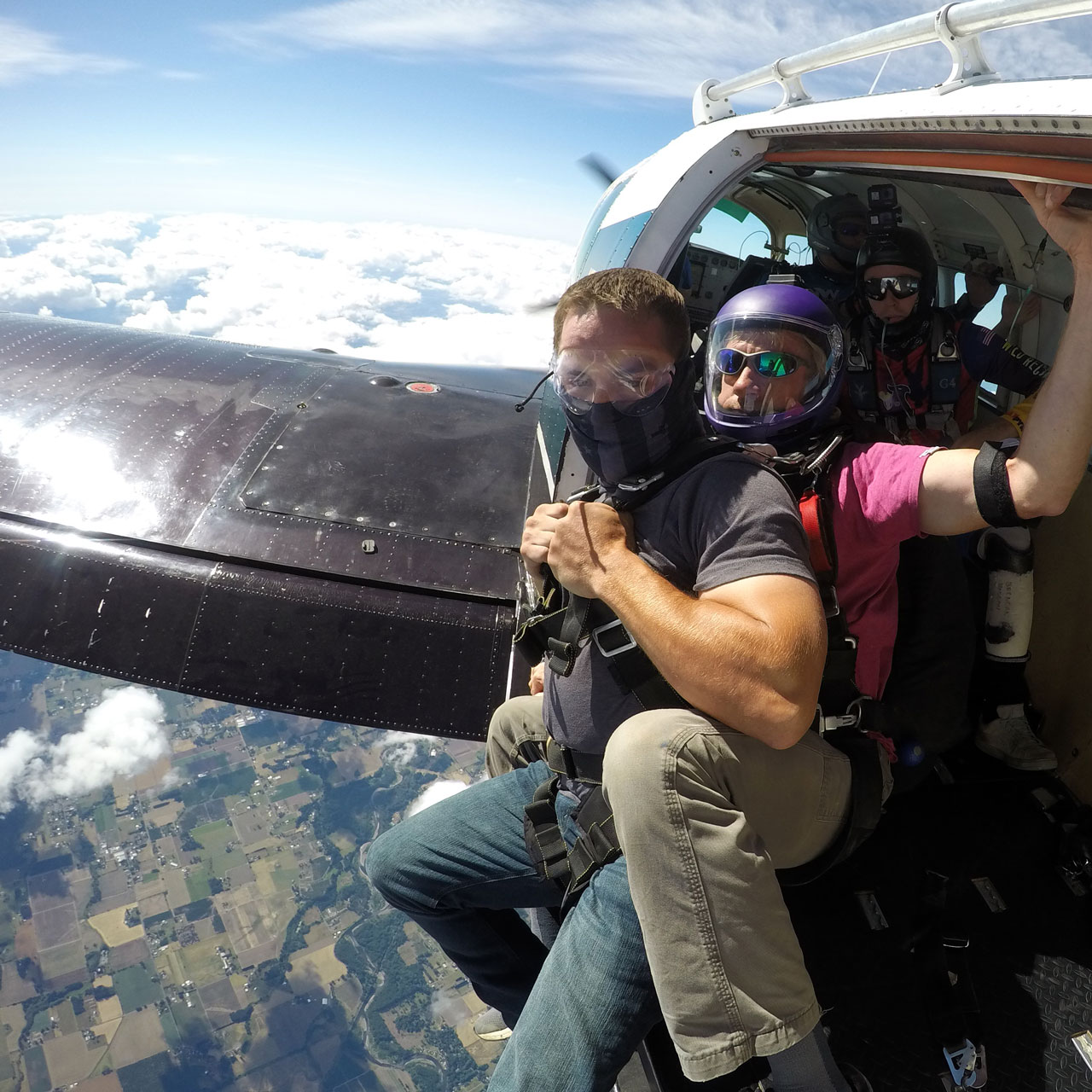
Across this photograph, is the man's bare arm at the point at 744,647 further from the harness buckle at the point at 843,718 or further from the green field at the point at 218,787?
the green field at the point at 218,787

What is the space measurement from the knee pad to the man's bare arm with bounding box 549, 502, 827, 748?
178 cm

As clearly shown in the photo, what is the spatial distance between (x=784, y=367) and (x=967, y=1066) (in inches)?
72.6

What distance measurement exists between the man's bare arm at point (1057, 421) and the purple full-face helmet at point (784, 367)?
0.43m

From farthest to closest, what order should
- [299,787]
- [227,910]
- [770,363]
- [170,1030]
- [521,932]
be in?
1. [299,787]
2. [227,910]
3. [170,1030]
4. [521,932]
5. [770,363]

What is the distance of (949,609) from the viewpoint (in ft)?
7.69

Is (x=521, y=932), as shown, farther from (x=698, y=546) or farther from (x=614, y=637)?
(x=698, y=546)

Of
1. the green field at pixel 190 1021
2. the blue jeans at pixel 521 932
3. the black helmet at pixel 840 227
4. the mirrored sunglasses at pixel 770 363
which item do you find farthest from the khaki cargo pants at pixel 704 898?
the green field at pixel 190 1021

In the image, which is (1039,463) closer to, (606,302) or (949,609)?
(949,609)

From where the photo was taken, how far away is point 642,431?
1962 millimetres

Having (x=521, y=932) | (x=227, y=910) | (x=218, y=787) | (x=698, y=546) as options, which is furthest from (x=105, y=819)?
(x=698, y=546)

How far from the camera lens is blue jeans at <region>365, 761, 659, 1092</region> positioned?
67.6 inches

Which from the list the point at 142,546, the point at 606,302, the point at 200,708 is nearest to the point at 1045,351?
the point at 606,302

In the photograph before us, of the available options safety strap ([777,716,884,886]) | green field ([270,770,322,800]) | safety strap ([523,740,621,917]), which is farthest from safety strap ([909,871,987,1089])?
green field ([270,770,322,800])

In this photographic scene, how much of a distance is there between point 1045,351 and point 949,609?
6.74ft
